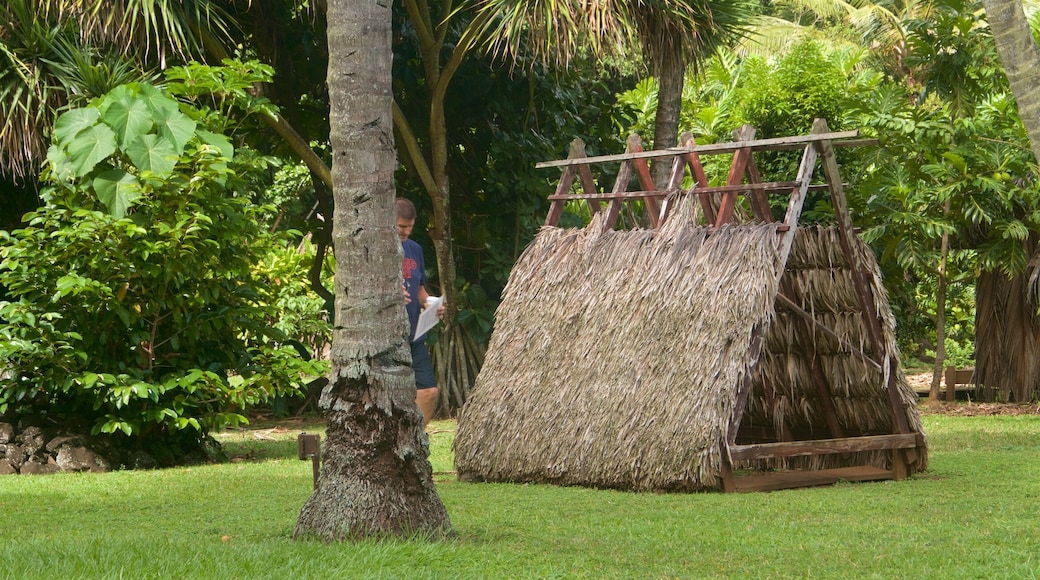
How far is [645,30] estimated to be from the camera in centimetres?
1111

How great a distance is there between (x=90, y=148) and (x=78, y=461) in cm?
230

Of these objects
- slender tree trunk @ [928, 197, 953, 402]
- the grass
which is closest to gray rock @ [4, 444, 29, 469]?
the grass

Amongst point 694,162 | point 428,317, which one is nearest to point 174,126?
point 428,317

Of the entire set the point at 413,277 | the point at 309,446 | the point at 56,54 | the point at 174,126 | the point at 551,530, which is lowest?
the point at 551,530

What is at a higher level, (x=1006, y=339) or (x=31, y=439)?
(x=1006, y=339)

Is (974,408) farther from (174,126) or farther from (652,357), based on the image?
(174,126)

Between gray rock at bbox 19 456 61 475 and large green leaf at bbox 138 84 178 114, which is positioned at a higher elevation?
large green leaf at bbox 138 84 178 114

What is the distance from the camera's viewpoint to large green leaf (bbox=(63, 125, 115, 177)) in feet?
28.4

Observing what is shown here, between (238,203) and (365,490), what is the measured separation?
4294 mm

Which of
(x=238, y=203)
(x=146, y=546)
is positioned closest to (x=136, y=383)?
(x=238, y=203)

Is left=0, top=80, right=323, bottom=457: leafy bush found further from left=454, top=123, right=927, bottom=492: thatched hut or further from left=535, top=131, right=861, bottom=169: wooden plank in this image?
left=535, top=131, right=861, bottom=169: wooden plank

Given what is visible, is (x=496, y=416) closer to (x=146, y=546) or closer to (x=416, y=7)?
(x=146, y=546)

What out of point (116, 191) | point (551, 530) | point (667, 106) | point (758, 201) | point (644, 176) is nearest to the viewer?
point (551, 530)

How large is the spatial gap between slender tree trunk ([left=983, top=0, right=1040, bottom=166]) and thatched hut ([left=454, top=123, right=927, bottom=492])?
5.66ft
